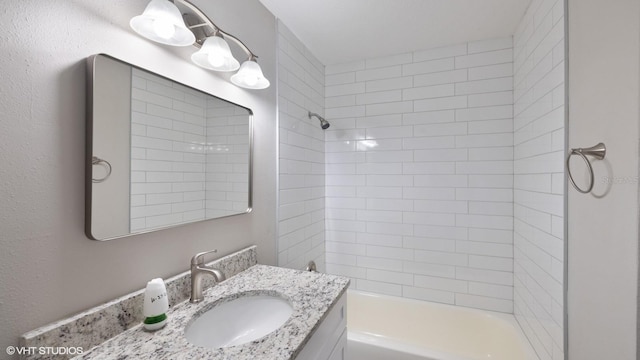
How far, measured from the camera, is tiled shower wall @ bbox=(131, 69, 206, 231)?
3.02 ft

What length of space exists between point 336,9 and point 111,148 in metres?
1.47

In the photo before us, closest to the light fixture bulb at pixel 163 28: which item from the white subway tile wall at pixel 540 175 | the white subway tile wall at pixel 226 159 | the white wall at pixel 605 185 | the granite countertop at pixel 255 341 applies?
the white subway tile wall at pixel 226 159

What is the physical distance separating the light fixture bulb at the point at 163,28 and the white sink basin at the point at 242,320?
3.29 feet

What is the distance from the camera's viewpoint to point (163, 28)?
88cm

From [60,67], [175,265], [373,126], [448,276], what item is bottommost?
[448,276]

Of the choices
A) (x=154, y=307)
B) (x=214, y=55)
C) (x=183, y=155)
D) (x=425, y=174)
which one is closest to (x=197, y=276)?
(x=154, y=307)

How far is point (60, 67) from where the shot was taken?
2.34ft

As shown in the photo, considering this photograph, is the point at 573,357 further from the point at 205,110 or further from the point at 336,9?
the point at 336,9

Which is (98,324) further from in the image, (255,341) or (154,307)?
(255,341)

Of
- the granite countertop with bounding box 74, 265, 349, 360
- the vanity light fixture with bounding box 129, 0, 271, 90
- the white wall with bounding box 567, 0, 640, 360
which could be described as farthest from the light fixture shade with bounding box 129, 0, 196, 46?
the white wall with bounding box 567, 0, 640, 360

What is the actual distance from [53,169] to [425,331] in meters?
2.44

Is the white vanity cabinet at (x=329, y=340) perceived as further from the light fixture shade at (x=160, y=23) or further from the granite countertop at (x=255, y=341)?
the light fixture shade at (x=160, y=23)

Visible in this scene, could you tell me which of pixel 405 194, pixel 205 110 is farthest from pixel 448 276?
pixel 205 110

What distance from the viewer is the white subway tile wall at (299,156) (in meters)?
1.80
